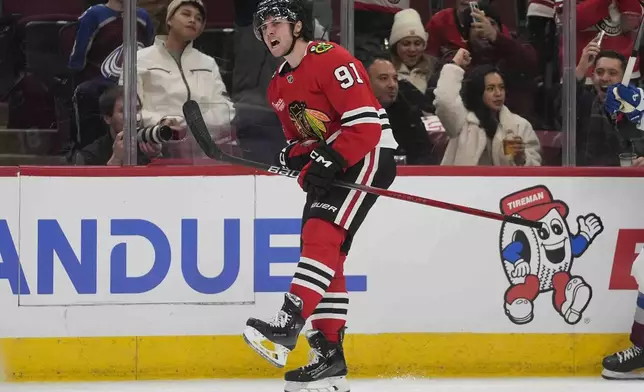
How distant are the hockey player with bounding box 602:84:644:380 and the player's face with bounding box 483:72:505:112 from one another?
1.36ft

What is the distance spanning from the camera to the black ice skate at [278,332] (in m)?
3.21

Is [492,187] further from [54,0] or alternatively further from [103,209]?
[54,0]

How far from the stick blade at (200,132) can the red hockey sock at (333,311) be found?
559 millimetres

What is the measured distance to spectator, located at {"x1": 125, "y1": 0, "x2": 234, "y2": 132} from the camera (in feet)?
13.5

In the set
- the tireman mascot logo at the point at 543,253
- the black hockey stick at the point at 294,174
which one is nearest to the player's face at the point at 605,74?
the tireman mascot logo at the point at 543,253

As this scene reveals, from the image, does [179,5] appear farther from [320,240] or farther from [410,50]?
[320,240]

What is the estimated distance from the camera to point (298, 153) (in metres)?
3.51

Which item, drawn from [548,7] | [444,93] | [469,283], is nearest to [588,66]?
[548,7]

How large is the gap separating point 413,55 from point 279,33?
1.03 meters

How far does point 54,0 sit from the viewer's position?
4043 millimetres

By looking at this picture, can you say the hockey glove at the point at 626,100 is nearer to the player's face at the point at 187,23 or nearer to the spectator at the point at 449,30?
the spectator at the point at 449,30

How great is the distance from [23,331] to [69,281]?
0.77ft

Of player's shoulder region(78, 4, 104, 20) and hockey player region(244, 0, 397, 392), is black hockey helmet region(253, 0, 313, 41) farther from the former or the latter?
player's shoulder region(78, 4, 104, 20)

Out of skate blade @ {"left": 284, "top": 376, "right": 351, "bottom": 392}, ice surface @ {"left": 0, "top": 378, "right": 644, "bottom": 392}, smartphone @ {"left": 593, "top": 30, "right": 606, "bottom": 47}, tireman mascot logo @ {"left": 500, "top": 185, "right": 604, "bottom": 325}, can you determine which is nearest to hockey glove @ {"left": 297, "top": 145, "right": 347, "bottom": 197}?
skate blade @ {"left": 284, "top": 376, "right": 351, "bottom": 392}
